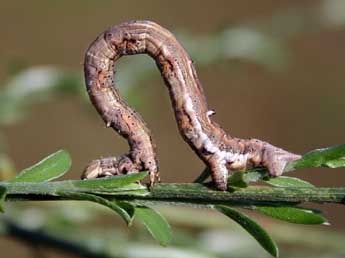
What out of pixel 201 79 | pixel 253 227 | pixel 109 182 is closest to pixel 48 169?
pixel 109 182

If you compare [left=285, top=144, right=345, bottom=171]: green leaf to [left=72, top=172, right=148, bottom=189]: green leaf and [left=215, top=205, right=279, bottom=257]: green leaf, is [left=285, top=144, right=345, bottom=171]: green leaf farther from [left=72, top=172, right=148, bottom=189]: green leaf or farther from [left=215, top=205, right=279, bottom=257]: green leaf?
[left=72, top=172, right=148, bottom=189]: green leaf

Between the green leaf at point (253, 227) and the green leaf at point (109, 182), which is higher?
the green leaf at point (109, 182)

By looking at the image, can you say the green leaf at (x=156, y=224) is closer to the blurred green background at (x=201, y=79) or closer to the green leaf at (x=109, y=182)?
the green leaf at (x=109, y=182)

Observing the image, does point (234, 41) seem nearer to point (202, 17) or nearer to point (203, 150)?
point (203, 150)

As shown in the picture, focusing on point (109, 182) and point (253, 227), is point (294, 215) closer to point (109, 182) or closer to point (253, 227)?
point (253, 227)

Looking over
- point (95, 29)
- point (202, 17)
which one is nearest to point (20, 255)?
point (95, 29)

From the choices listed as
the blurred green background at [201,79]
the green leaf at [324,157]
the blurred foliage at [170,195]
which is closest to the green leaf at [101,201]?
the blurred foliage at [170,195]
